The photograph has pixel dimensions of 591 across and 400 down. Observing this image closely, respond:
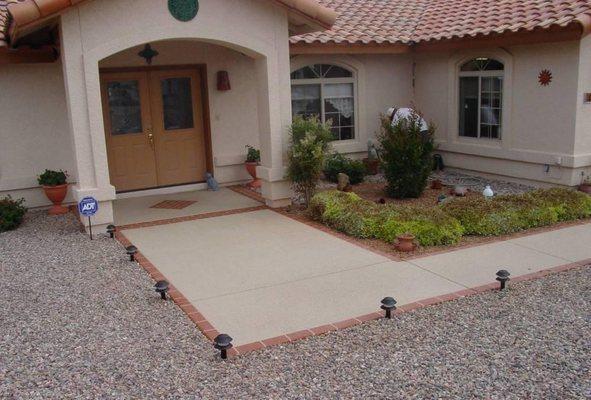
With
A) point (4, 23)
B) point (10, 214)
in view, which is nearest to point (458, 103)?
point (4, 23)

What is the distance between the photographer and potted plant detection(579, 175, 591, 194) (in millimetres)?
10547

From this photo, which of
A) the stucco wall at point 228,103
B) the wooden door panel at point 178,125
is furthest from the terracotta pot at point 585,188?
the wooden door panel at point 178,125

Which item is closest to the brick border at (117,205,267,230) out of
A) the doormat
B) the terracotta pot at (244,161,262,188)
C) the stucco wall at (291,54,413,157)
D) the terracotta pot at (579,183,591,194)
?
the doormat

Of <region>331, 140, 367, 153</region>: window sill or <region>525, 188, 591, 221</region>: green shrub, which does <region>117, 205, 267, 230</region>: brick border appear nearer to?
<region>331, 140, 367, 153</region>: window sill

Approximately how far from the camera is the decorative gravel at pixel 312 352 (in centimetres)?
438

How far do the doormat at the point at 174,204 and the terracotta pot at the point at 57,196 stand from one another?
1525mm

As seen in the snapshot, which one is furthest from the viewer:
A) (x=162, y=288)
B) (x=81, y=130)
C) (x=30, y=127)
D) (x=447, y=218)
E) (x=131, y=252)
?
(x=30, y=127)

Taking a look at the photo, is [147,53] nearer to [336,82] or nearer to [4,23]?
[4,23]

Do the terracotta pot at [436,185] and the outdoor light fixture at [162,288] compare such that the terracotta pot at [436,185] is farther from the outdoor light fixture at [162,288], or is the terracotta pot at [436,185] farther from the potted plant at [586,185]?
the outdoor light fixture at [162,288]

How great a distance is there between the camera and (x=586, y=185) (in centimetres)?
1062

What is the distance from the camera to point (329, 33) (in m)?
12.4

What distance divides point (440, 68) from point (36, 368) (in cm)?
1102

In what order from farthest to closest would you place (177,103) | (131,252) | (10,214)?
(177,103), (10,214), (131,252)

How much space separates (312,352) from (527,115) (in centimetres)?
832
